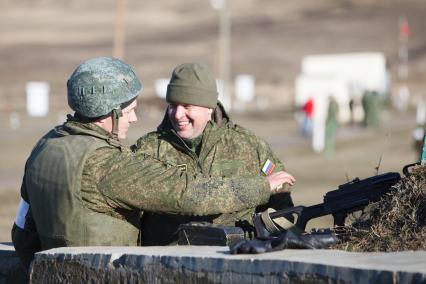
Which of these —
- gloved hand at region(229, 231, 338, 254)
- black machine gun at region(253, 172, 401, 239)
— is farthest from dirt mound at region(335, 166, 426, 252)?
black machine gun at region(253, 172, 401, 239)

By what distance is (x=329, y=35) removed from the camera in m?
105

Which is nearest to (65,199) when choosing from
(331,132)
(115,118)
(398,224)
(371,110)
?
(115,118)

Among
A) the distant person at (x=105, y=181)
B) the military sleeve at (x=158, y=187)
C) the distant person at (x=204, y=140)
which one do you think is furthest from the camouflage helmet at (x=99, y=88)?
the distant person at (x=204, y=140)

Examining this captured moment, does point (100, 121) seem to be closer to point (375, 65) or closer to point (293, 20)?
point (375, 65)

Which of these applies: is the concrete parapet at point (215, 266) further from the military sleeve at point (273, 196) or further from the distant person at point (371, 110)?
the distant person at point (371, 110)

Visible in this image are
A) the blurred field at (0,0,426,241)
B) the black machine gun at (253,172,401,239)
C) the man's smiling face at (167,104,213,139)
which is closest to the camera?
the black machine gun at (253,172,401,239)

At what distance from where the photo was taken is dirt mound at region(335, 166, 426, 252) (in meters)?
5.05

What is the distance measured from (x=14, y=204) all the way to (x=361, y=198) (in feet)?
44.8

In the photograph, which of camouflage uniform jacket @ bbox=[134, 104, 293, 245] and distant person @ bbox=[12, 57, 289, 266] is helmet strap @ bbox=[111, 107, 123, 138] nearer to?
distant person @ bbox=[12, 57, 289, 266]

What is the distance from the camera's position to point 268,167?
7.20 metres

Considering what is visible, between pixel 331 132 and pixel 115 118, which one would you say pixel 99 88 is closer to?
pixel 115 118

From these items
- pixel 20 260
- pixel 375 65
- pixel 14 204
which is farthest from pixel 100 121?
pixel 375 65

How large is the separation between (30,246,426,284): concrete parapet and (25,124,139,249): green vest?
6.3 inches

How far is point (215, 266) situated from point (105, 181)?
0.93 meters
